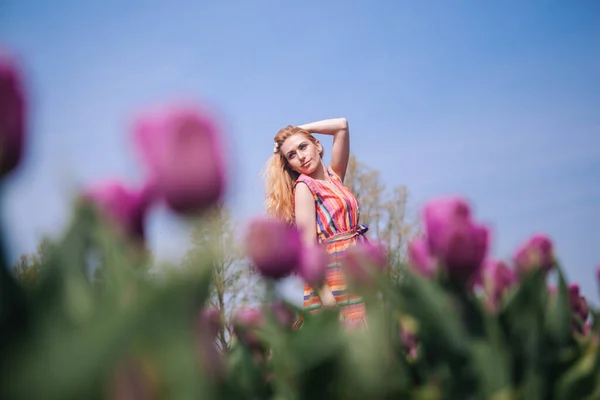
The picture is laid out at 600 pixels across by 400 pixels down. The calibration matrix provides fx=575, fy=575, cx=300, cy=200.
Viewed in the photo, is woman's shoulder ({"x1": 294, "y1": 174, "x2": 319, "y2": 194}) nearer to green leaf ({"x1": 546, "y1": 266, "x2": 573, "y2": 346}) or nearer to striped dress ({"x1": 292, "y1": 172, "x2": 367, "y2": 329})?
striped dress ({"x1": 292, "y1": 172, "x2": 367, "y2": 329})

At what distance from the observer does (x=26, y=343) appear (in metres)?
0.45

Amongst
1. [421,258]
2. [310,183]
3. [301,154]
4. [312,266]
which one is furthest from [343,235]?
[421,258]

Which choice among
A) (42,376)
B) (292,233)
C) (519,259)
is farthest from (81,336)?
(519,259)

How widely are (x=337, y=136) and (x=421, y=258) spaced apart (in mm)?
3829

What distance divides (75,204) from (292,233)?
2.15 ft

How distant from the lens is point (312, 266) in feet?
4.18

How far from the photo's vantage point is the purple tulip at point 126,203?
73cm

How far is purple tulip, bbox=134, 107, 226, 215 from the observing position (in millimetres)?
640

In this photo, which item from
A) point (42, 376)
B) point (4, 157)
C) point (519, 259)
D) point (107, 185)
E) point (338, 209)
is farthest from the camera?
point (338, 209)

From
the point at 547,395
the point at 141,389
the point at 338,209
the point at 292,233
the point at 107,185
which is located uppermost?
the point at 107,185

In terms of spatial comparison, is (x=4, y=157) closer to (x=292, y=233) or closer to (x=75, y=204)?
(x=75, y=204)

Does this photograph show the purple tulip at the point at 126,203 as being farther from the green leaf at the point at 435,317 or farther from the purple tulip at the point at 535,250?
the purple tulip at the point at 535,250

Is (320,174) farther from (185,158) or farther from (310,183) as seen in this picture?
(185,158)

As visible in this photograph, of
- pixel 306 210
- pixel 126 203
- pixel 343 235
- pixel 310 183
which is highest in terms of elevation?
pixel 126 203
